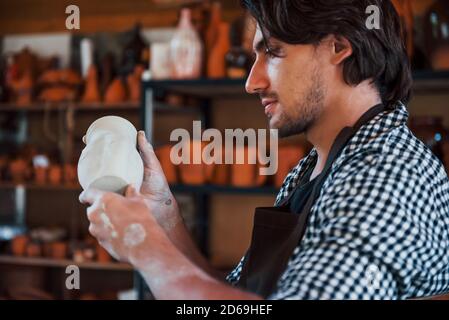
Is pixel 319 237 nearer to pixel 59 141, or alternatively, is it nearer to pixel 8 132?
pixel 59 141

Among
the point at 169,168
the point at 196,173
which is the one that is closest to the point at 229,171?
the point at 196,173

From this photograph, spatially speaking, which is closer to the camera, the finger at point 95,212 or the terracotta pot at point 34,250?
the finger at point 95,212

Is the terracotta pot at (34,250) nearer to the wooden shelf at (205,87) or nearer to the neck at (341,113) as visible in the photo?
the wooden shelf at (205,87)

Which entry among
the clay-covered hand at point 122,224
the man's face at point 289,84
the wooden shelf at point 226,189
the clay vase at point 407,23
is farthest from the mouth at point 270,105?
the wooden shelf at point 226,189

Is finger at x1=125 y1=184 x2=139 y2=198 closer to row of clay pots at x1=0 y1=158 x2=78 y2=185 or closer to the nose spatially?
the nose

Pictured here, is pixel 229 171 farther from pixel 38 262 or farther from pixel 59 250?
pixel 38 262

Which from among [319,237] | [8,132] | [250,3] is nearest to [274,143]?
[250,3]

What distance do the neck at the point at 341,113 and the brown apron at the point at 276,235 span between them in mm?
25

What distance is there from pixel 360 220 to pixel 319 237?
0.06 m

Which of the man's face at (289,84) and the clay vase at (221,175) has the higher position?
the man's face at (289,84)

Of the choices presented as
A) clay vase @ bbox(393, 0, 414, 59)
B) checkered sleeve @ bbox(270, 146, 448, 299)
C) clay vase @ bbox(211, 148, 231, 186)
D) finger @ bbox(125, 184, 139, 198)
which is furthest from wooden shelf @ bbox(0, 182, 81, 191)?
checkered sleeve @ bbox(270, 146, 448, 299)

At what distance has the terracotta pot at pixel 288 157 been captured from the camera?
2363 mm

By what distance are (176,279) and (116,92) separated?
253 centimetres

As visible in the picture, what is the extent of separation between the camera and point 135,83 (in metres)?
3.13
